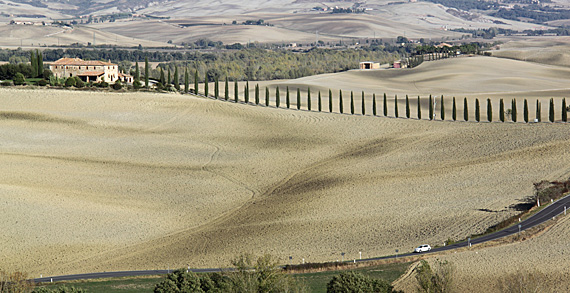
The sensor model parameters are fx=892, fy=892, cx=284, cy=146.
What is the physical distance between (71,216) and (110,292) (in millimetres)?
14476

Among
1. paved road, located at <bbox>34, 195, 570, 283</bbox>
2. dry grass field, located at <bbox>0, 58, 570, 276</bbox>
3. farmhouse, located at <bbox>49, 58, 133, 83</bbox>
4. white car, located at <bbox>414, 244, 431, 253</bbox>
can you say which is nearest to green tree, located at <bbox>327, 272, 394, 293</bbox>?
paved road, located at <bbox>34, 195, 570, 283</bbox>

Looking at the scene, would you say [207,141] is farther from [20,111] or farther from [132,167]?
[20,111]

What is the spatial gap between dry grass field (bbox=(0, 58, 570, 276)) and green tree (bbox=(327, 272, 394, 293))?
10.6 meters

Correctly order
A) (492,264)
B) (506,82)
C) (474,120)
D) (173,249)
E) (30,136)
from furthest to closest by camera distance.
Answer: (506,82) < (474,120) < (30,136) < (173,249) < (492,264)

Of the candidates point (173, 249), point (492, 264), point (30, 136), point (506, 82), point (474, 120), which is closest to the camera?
point (492, 264)

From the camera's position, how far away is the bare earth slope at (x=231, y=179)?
5141cm

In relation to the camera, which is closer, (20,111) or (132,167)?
(132,167)

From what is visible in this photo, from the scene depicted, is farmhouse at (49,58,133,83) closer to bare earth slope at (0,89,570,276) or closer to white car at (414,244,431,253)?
bare earth slope at (0,89,570,276)

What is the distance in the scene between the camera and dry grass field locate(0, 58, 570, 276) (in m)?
51.4

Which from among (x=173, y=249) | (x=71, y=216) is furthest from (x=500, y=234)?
(x=71, y=216)

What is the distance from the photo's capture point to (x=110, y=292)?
4278 cm

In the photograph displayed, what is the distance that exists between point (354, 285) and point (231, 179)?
31738 millimetres

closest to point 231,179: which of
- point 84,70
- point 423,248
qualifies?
point 423,248

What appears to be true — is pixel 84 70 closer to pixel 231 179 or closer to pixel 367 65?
pixel 231 179
